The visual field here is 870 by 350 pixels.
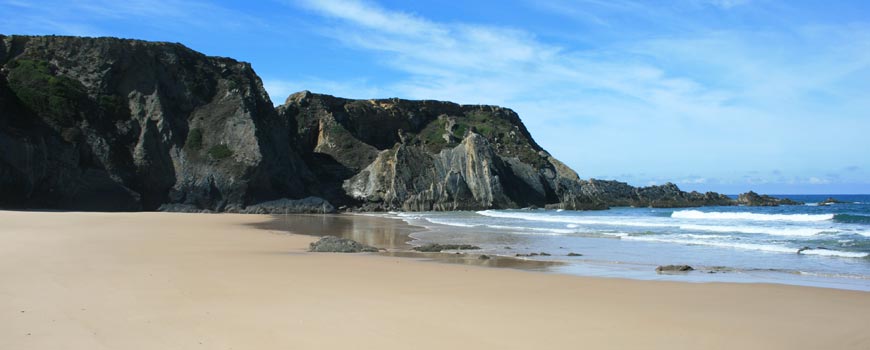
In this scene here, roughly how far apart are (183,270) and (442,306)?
4.73 meters

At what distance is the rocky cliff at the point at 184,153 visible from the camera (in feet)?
128

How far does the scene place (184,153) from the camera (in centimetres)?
4625

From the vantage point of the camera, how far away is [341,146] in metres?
69.8

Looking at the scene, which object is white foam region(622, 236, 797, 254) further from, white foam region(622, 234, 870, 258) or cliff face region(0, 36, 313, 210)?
cliff face region(0, 36, 313, 210)

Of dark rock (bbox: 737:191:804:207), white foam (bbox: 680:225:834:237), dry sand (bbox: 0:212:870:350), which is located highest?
dark rock (bbox: 737:191:804:207)

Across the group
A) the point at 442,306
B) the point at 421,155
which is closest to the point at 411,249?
the point at 442,306

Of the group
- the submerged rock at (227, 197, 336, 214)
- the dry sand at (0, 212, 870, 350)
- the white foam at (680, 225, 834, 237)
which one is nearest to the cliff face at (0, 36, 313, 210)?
the submerged rock at (227, 197, 336, 214)

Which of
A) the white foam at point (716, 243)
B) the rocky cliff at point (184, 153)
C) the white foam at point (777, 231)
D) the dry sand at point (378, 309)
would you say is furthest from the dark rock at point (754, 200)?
the dry sand at point (378, 309)

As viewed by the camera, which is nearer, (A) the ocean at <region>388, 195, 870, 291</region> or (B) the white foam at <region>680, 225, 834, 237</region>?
(A) the ocean at <region>388, 195, 870, 291</region>

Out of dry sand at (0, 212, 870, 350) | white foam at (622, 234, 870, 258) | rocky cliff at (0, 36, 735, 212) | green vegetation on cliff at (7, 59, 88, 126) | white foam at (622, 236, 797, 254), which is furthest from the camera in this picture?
green vegetation on cliff at (7, 59, 88, 126)

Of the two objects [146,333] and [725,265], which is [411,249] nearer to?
[725,265]

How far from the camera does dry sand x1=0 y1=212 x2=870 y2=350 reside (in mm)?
5707

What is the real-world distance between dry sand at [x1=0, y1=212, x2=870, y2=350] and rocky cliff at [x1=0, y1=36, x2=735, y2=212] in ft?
103

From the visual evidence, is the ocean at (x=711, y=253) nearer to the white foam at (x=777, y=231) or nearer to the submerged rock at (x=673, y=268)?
the white foam at (x=777, y=231)
